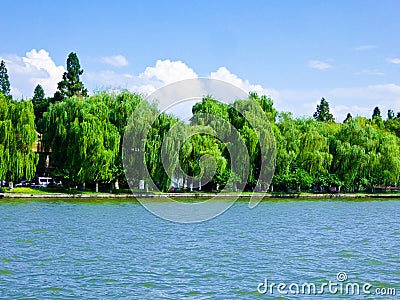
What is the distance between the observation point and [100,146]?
3581cm

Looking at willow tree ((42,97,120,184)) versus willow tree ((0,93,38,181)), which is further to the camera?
willow tree ((42,97,120,184))

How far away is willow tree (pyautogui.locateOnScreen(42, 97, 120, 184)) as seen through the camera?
35.8m

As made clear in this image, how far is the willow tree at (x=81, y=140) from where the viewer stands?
35750mm

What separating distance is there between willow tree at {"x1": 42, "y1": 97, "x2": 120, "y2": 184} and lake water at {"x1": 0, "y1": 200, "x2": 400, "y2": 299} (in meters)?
9.47

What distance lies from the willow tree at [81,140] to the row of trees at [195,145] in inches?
2.4

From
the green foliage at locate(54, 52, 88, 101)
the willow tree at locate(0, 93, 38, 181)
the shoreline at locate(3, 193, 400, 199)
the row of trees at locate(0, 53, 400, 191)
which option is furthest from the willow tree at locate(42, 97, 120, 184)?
the green foliage at locate(54, 52, 88, 101)

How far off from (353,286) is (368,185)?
40330 mm

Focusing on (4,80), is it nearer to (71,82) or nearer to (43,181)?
(71,82)

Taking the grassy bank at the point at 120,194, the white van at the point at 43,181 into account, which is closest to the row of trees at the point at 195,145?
the grassy bank at the point at 120,194

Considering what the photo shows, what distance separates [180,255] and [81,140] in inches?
823

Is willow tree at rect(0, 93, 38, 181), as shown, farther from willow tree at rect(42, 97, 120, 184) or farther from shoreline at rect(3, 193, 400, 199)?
willow tree at rect(42, 97, 120, 184)

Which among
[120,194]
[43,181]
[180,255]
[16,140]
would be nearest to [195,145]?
[120,194]

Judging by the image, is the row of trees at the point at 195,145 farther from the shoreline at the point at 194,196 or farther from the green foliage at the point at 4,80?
the green foliage at the point at 4,80

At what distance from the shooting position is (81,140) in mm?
35406
